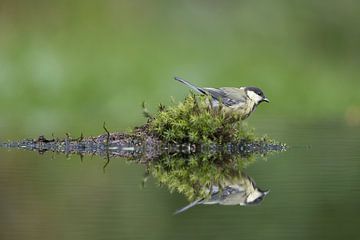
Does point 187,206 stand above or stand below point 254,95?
below

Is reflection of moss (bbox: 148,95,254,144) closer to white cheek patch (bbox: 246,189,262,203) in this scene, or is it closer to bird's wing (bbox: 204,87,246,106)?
bird's wing (bbox: 204,87,246,106)

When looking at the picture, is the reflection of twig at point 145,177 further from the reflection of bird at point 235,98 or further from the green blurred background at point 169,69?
the reflection of bird at point 235,98

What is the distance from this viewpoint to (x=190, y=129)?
14742 mm

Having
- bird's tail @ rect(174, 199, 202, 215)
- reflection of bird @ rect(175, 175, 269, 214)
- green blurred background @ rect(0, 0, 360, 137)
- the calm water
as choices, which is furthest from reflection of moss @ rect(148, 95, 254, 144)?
green blurred background @ rect(0, 0, 360, 137)

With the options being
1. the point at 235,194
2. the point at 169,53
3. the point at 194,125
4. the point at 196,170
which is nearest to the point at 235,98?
the point at 194,125

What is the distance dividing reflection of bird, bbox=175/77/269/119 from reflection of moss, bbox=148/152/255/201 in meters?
1.19

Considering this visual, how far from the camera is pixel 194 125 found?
14.7m

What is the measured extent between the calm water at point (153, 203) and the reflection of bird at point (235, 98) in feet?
3.85

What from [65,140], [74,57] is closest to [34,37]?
[74,57]

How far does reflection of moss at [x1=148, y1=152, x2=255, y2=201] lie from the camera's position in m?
11.6

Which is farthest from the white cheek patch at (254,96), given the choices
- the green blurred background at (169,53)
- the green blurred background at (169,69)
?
the green blurred background at (169,53)

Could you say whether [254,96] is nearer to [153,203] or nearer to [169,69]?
[153,203]

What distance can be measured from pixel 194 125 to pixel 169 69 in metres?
18.2

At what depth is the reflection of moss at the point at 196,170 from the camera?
1159 cm
